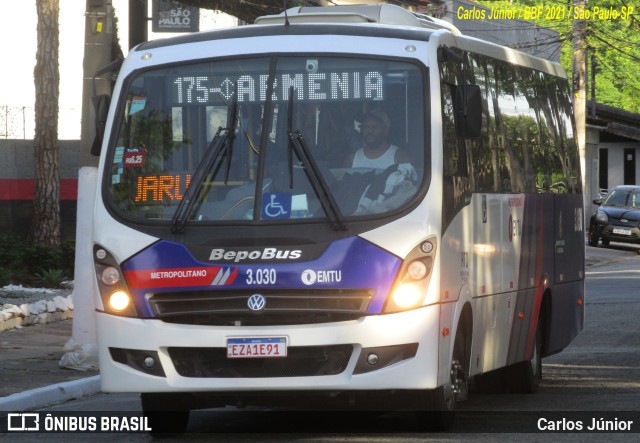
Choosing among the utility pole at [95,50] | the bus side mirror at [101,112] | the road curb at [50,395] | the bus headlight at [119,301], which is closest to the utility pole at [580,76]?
the utility pole at [95,50]

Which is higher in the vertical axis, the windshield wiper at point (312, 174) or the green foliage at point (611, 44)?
the green foliage at point (611, 44)

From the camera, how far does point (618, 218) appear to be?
1596 inches

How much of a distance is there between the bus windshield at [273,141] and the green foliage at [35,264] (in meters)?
10.2

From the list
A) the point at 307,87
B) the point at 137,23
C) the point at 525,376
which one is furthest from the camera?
the point at 137,23

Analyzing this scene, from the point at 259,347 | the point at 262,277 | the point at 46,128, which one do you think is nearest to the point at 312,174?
the point at 262,277

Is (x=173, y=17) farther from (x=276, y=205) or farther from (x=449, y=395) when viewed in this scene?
(x=449, y=395)

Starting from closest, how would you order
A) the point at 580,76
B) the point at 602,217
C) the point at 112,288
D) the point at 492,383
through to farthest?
the point at 112,288, the point at 492,383, the point at 580,76, the point at 602,217

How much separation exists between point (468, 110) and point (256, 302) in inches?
76.0

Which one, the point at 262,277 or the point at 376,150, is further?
the point at 376,150

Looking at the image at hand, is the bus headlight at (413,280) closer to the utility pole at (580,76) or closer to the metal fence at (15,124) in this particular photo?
the metal fence at (15,124)

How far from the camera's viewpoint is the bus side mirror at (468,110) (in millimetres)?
9703

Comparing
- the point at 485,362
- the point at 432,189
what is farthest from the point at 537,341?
the point at 432,189

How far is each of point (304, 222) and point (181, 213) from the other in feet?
2.58

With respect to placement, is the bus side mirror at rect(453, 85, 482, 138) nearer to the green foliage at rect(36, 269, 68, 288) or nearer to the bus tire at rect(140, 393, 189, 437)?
the bus tire at rect(140, 393, 189, 437)
